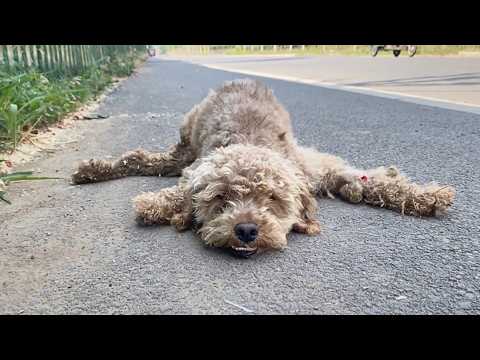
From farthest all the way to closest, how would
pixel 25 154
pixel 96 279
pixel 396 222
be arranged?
1. pixel 25 154
2. pixel 396 222
3. pixel 96 279

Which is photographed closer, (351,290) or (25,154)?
(351,290)

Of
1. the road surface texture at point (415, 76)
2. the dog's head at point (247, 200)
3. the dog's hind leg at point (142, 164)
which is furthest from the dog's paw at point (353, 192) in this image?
the road surface texture at point (415, 76)

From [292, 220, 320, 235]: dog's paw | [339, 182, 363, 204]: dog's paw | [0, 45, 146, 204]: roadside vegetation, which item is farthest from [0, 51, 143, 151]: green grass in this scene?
[339, 182, 363, 204]: dog's paw

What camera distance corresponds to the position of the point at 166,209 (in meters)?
3.50

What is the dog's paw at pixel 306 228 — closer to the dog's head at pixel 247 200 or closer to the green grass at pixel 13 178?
the dog's head at pixel 247 200

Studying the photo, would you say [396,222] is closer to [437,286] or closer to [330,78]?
[437,286]

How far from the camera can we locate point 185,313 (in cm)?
223

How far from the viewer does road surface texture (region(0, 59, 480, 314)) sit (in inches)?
91.7

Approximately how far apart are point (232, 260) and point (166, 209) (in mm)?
910

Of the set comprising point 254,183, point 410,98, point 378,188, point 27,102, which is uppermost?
point 27,102

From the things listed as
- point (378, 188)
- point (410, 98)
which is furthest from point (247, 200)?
point (410, 98)

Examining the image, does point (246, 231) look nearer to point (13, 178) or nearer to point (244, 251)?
point (244, 251)
